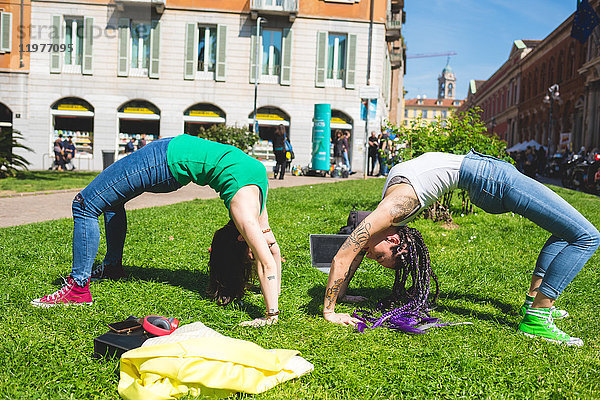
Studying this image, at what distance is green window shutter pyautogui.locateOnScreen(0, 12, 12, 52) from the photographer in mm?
27297

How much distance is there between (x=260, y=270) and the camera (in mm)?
3484

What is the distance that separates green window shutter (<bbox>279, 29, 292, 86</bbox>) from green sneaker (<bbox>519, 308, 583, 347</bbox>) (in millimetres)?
25346

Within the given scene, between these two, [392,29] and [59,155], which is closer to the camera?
[59,155]

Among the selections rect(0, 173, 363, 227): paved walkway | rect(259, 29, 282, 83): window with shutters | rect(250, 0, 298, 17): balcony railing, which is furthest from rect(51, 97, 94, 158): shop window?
rect(0, 173, 363, 227): paved walkway

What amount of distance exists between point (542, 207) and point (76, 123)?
90.7 feet

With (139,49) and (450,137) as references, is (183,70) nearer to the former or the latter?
(139,49)

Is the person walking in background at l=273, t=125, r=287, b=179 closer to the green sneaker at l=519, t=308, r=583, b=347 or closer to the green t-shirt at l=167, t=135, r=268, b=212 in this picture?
the green t-shirt at l=167, t=135, r=268, b=212

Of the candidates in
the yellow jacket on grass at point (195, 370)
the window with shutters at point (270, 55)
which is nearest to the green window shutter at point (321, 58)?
the window with shutters at point (270, 55)

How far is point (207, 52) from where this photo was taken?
1099 inches

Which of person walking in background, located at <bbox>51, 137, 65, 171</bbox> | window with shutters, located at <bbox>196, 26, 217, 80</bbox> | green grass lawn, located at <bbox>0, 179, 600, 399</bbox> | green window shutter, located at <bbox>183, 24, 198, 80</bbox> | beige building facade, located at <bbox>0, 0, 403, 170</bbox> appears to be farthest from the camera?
window with shutters, located at <bbox>196, 26, 217, 80</bbox>

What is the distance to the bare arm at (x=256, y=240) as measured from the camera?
11.3 ft

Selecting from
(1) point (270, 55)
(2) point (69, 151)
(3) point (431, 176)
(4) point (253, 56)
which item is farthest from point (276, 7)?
(3) point (431, 176)

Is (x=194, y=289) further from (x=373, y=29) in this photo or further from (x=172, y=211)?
(x=373, y=29)

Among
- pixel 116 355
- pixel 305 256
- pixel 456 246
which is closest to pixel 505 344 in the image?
pixel 116 355
